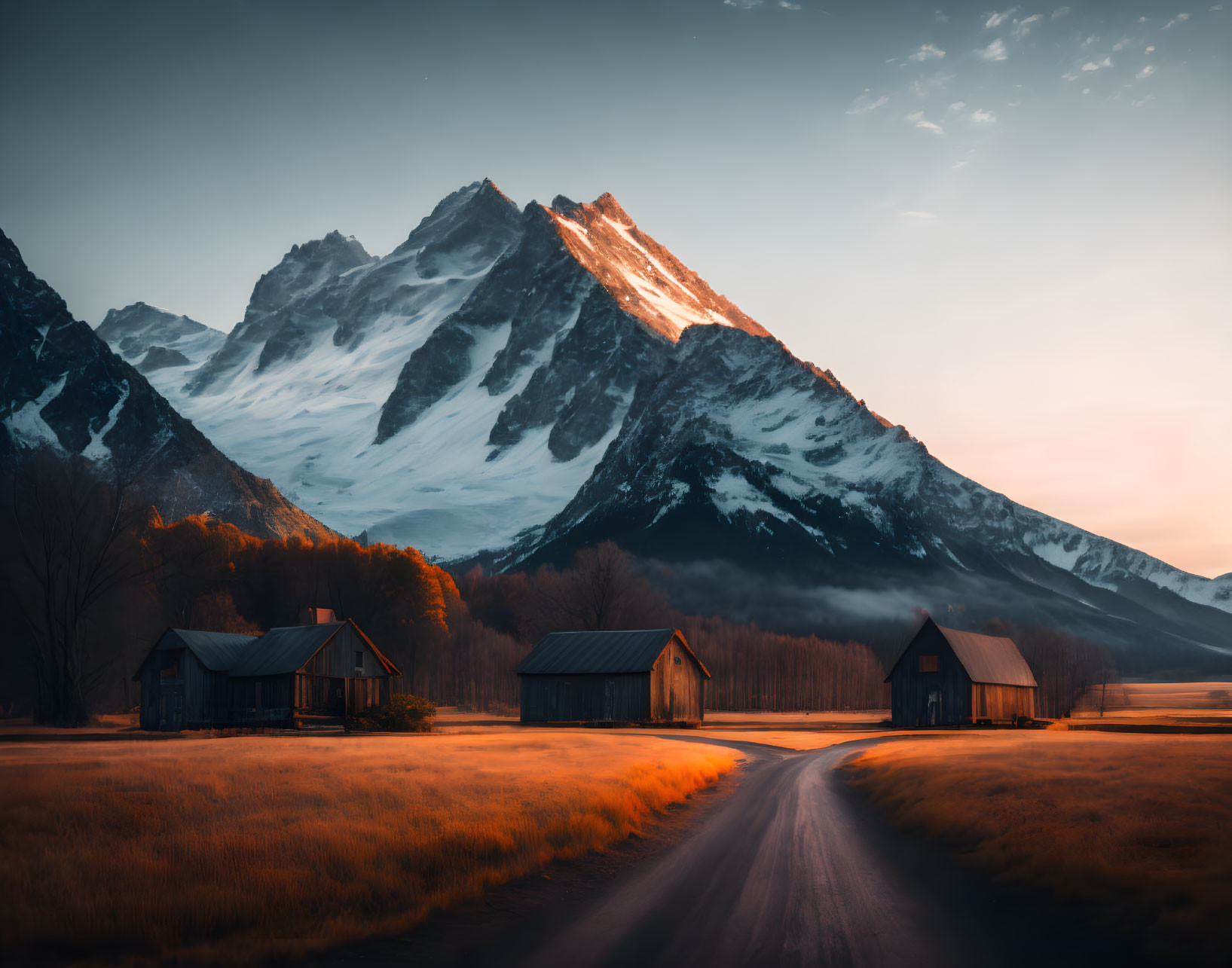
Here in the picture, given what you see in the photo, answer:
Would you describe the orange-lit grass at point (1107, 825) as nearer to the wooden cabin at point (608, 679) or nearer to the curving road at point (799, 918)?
the curving road at point (799, 918)

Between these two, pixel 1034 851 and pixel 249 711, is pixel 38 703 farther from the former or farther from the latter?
pixel 1034 851

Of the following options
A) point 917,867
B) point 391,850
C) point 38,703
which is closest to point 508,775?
point 391,850

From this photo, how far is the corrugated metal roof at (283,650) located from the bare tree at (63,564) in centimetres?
974

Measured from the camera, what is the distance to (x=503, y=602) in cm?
14838

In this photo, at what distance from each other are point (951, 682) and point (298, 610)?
56.2 metres

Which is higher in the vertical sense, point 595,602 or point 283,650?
point 595,602

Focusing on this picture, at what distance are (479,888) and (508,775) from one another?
11949 millimetres

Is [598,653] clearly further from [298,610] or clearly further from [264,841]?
[264,841]

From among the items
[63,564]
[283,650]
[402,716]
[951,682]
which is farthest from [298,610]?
[951,682]

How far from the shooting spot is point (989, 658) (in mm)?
81750

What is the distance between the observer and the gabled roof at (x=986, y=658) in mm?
77625

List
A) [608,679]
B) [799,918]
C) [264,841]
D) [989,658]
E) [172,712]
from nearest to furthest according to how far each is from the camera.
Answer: [799,918]
[264,841]
[172,712]
[608,679]
[989,658]

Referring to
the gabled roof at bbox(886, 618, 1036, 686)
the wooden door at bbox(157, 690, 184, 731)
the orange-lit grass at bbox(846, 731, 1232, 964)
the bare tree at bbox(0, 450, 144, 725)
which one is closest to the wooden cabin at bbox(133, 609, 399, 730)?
the wooden door at bbox(157, 690, 184, 731)

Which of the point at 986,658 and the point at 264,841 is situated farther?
the point at 986,658
